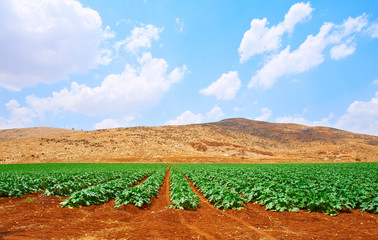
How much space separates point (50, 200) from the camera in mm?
11656

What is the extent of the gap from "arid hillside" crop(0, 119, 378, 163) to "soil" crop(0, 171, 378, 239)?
181 ft

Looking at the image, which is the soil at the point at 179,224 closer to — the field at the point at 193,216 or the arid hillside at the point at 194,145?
the field at the point at 193,216

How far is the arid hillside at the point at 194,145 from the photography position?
215 feet

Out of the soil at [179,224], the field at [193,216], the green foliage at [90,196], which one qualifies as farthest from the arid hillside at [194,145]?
the soil at [179,224]

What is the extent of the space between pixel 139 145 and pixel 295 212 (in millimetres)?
71172

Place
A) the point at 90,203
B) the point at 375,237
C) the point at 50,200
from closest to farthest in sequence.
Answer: the point at 375,237 < the point at 90,203 < the point at 50,200

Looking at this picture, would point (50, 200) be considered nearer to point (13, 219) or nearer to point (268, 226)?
point (13, 219)

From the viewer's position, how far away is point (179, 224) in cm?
793

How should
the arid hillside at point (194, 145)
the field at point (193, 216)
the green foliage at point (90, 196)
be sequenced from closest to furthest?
the field at point (193, 216)
the green foliage at point (90, 196)
the arid hillside at point (194, 145)

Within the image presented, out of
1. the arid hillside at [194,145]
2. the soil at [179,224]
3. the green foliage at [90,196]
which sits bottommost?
the soil at [179,224]

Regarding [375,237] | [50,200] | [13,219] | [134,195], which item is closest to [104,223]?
[134,195]

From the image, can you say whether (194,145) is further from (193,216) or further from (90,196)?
(193,216)

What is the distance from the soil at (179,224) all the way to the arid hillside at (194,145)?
181ft

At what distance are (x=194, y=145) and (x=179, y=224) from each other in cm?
7569
